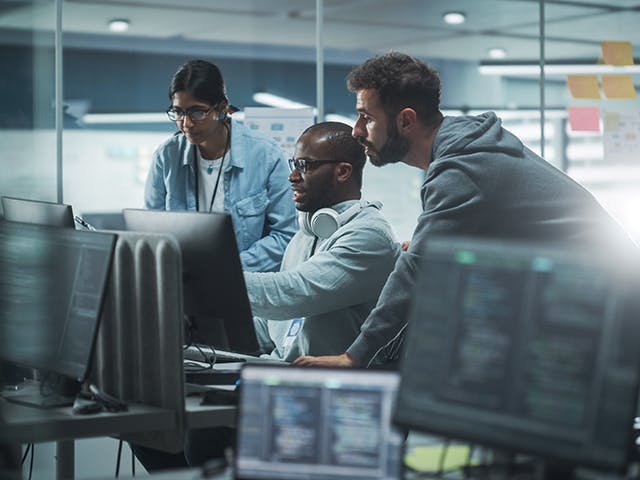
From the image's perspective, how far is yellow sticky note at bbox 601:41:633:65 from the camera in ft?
17.6

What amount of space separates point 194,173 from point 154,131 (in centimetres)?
334

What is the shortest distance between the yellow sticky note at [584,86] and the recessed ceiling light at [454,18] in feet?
3.31

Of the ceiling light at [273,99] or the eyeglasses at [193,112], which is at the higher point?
the ceiling light at [273,99]

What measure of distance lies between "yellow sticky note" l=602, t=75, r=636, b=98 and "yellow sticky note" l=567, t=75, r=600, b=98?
0.04 m

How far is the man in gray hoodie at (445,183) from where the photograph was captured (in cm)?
228

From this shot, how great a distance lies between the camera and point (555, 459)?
4.49ft

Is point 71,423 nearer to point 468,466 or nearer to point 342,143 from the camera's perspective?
point 468,466

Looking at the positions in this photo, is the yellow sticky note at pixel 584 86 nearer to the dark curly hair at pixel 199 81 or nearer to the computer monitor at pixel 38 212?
the dark curly hair at pixel 199 81

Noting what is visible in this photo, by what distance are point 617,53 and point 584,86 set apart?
0.32 meters

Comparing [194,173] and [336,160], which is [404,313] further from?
[194,173]

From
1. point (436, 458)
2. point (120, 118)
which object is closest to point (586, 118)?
point (120, 118)

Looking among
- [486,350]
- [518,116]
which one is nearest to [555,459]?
[486,350]

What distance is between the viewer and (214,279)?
2.31 meters

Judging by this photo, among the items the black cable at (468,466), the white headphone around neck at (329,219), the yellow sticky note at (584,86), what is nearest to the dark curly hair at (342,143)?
the white headphone around neck at (329,219)
